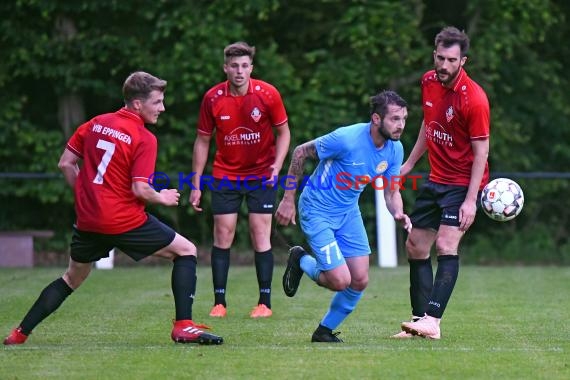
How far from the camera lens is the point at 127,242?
6.75m

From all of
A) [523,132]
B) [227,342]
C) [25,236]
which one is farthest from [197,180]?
[523,132]

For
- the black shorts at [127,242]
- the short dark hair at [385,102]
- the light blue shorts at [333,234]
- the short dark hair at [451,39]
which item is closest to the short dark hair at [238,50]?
the light blue shorts at [333,234]

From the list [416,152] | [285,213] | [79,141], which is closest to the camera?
[79,141]

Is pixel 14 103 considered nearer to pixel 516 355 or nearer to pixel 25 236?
pixel 25 236

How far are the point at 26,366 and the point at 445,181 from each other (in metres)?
3.03

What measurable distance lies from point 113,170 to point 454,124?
7.40 feet

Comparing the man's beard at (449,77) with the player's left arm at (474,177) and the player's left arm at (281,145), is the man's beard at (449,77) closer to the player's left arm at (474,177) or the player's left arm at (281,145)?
the player's left arm at (474,177)

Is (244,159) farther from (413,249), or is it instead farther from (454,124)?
(454,124)

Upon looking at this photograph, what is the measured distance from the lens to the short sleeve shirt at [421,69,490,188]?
23.8ft

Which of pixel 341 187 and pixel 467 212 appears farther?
pixel 341 187

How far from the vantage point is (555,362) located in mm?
6234

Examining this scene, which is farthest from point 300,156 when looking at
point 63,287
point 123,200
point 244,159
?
point 244,159

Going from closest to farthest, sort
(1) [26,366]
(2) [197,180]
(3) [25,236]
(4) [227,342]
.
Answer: (1) [26,366], (4) [227,342], (2) [197,180], (3) [25,236]

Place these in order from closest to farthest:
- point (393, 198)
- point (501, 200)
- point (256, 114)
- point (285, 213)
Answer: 1. point (285, 213)
2. point (393, 198)
3. point (501, 200)
4. point (256, 114)
